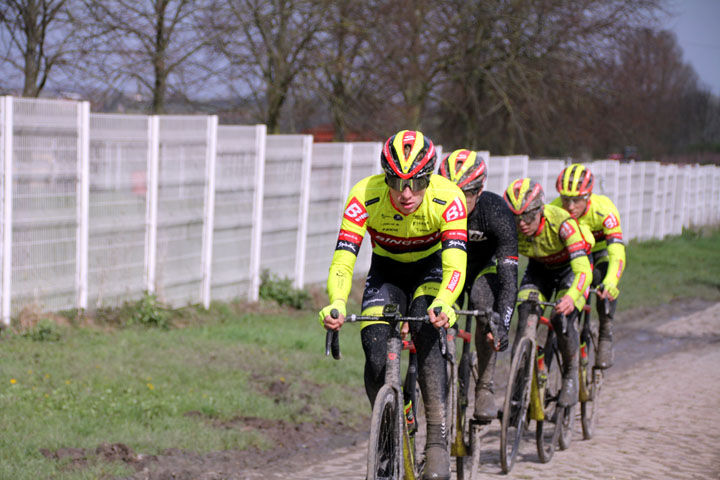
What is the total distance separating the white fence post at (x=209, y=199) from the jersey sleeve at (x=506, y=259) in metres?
6.36

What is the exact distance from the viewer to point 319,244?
568 inches

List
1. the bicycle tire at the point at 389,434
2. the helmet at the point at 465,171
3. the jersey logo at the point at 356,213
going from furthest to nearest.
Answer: the helmet at the point at 465,171 → the jersey logo at the point at 356,213 → the bicycle tire at the point at 389,434

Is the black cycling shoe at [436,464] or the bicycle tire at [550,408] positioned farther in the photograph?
the bicycle tire at [550,408]

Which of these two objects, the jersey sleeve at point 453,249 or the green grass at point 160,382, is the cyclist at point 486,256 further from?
the green grass at point 160,382

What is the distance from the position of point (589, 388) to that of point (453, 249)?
3886 mm

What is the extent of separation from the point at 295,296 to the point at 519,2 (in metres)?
15.8

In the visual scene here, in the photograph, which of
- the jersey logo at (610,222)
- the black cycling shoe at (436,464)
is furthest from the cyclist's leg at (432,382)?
the jersey logo at (610,222)

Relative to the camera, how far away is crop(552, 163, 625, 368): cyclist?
8320 millimetres

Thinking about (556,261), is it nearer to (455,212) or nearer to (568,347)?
(568,347)

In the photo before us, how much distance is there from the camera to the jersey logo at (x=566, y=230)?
7.39 metres

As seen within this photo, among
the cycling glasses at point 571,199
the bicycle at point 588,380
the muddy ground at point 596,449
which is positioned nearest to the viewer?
the muddy ground at point 596,449

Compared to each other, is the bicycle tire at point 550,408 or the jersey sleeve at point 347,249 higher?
the jersey sleeve at point 347,249

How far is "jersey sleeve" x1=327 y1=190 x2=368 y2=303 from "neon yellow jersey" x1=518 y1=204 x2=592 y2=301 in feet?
8.81

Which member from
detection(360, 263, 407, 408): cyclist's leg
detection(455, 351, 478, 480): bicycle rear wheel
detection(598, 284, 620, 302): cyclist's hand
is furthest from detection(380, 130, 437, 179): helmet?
detection(598, 284, 620, 302): cyclist's hand
